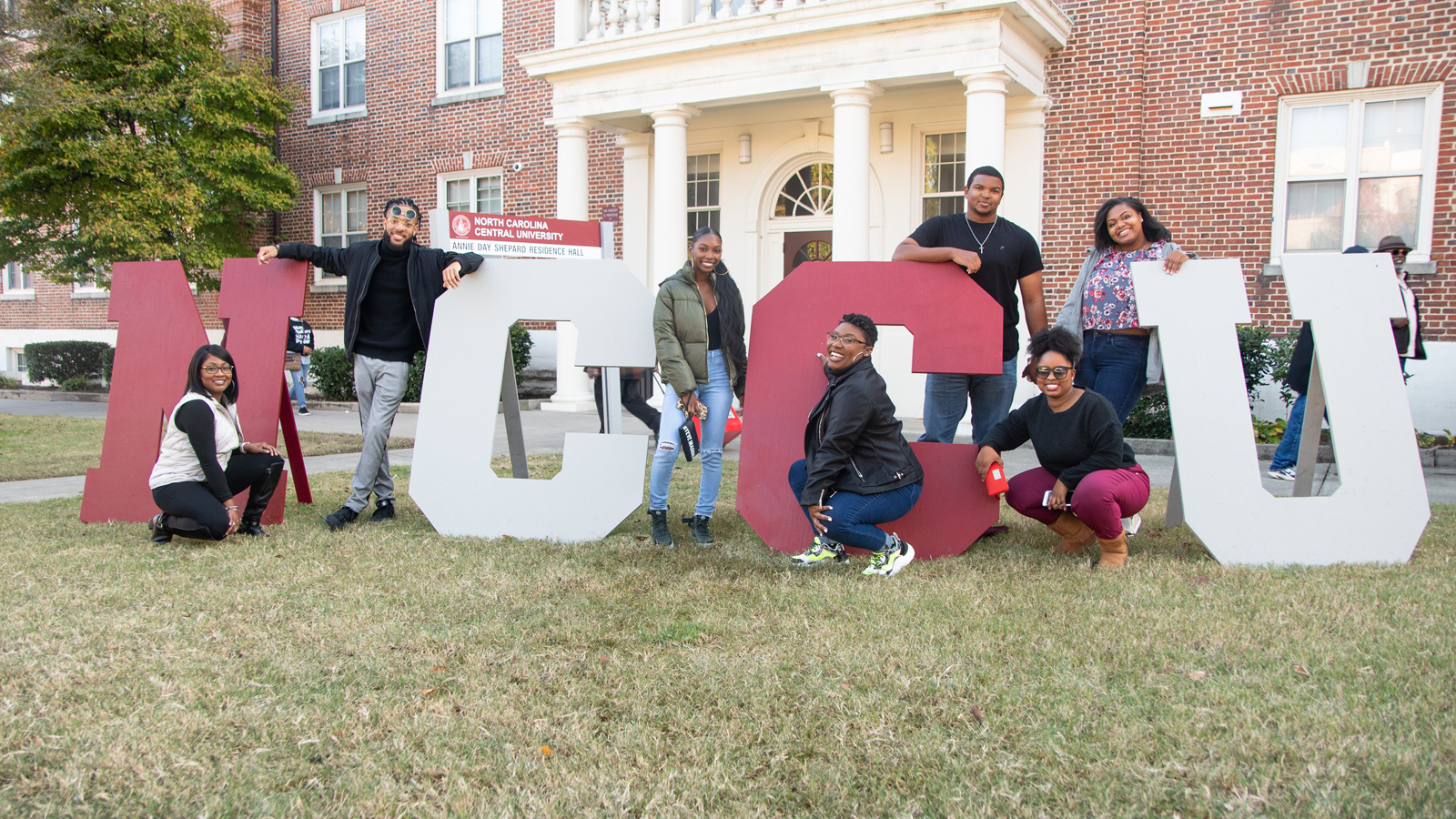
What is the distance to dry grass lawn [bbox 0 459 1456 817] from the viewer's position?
235 cm

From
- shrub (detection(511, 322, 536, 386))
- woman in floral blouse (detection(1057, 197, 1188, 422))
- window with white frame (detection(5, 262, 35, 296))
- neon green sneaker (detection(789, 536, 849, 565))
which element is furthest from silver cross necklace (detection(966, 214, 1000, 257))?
window with white frame (detection(5, 262, 35, 296))

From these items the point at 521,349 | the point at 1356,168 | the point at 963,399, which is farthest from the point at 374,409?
the point at 1356,168

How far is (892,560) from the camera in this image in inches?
175

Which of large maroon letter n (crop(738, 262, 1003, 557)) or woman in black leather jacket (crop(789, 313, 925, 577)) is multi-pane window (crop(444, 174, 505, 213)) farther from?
woman in black leather jacket (crop(789, 313, 925, 577))

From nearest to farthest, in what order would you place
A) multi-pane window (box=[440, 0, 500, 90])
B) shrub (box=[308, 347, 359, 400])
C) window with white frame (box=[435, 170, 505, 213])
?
shrub (box=[308, 347, 359, 400]) → multi-pane window (box=[440, 0, 500, 90]) → window with white frame (box=[435, 170, 505, 213])

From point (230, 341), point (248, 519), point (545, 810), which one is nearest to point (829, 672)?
point (545, 810)

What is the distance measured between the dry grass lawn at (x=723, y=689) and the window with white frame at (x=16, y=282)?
2221 centimetres

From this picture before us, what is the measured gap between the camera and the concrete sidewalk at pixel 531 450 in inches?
284

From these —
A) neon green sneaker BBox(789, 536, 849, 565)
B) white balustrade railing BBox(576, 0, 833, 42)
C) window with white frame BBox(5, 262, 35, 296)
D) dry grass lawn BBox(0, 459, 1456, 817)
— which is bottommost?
dry grass lawn BBox(0, 459, 1456, 817)

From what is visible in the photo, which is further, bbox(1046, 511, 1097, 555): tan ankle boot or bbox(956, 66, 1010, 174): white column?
bbox(956, 66, 1010, 174): white column

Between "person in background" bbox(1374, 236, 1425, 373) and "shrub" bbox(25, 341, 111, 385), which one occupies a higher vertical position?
"person in background" bbox(1374, 236, 1425, 373)

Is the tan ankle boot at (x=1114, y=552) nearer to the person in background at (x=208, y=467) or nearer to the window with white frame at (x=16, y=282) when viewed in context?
the person in background at (x=208, y=467)

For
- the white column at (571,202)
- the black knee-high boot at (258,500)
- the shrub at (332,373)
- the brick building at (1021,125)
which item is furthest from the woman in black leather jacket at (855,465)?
the shrub at (332,373)

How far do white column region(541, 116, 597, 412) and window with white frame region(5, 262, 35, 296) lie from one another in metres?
16.0
